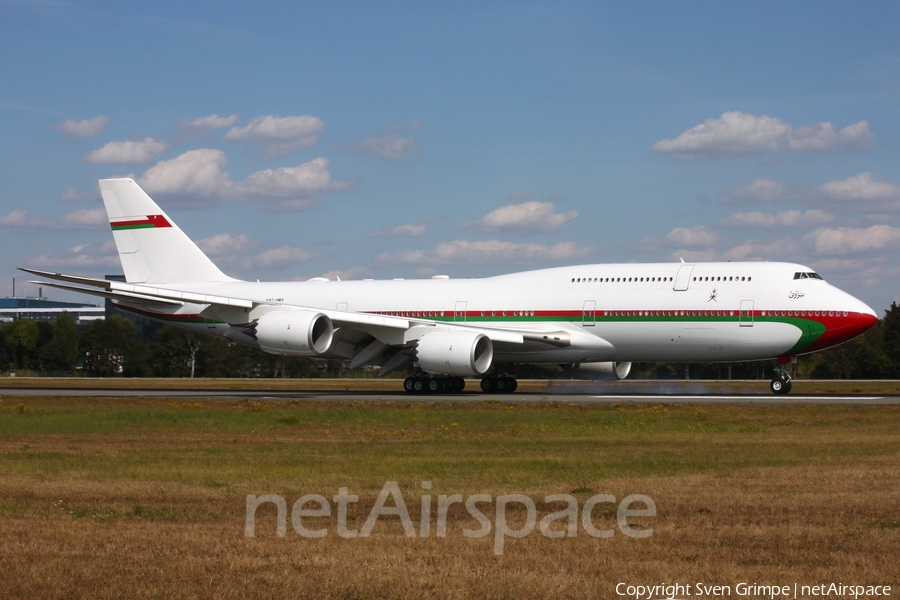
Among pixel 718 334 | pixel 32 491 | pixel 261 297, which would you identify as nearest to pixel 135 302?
pixel 261 297

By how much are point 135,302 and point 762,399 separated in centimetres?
2230

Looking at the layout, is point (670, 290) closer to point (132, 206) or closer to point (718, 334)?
point (718, 334)

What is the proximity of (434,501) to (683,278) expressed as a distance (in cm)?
2313

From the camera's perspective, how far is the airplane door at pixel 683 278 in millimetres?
32219

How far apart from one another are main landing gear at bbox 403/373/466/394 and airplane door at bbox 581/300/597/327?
203 inches

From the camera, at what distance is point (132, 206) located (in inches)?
1604

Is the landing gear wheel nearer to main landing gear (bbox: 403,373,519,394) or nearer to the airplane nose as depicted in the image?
the airplane nose

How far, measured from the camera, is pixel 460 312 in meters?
35.6

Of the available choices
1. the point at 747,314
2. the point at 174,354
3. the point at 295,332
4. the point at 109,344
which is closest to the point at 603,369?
the point at 747,314

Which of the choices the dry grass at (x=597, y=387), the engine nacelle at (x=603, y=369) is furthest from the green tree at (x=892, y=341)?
the engine nacelle at (x=603, y=369)

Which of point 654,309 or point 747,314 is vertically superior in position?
point 654,309

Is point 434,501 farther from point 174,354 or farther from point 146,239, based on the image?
point 174,354

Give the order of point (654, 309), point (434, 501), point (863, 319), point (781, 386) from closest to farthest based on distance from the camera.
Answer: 1. point (434, 501)
2. point (863, 319)
3. point (654, 309)
4. point (781, 386)

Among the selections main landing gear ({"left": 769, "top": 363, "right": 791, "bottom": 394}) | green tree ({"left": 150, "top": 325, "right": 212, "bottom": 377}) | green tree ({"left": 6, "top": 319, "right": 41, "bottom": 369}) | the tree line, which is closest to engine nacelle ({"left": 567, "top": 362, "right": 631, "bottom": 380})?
main landing gear ({"left": 769, "top": 363, "right": 791, "bottom": 394})
